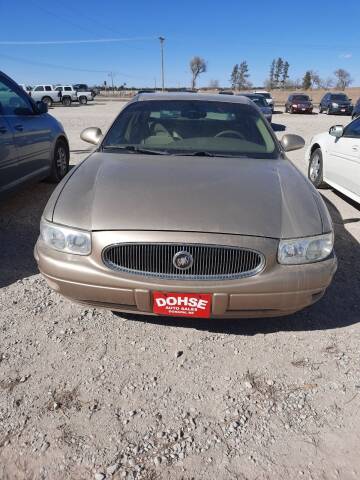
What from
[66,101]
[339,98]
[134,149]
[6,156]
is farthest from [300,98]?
[134,149]

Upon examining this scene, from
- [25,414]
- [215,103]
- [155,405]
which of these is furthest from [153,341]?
[215,103]

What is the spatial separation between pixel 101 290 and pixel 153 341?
59cm

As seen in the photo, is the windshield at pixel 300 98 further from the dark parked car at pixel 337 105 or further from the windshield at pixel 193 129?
the windshield at pixel 193 129

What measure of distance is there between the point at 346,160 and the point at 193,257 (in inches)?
160

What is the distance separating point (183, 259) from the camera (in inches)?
88.4

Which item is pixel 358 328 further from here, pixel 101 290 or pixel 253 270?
pixel 101 290

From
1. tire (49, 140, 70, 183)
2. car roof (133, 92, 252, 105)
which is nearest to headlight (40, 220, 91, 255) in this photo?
car roof (133, 92, 252, 105)

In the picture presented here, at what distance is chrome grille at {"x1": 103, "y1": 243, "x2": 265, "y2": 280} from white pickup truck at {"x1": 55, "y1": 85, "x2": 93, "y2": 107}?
39.4m

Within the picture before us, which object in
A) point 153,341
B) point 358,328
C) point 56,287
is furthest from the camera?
point 358,328

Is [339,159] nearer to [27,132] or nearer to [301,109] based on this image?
[27,132]

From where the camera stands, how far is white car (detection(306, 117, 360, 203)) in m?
5.23

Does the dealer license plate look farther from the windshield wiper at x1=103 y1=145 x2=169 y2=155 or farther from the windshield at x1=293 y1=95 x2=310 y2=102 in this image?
the windshield at x1=293 y1=95 x2=310 y2=102

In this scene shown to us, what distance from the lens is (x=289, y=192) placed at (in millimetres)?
2729

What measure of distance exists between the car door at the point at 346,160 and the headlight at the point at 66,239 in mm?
4009
